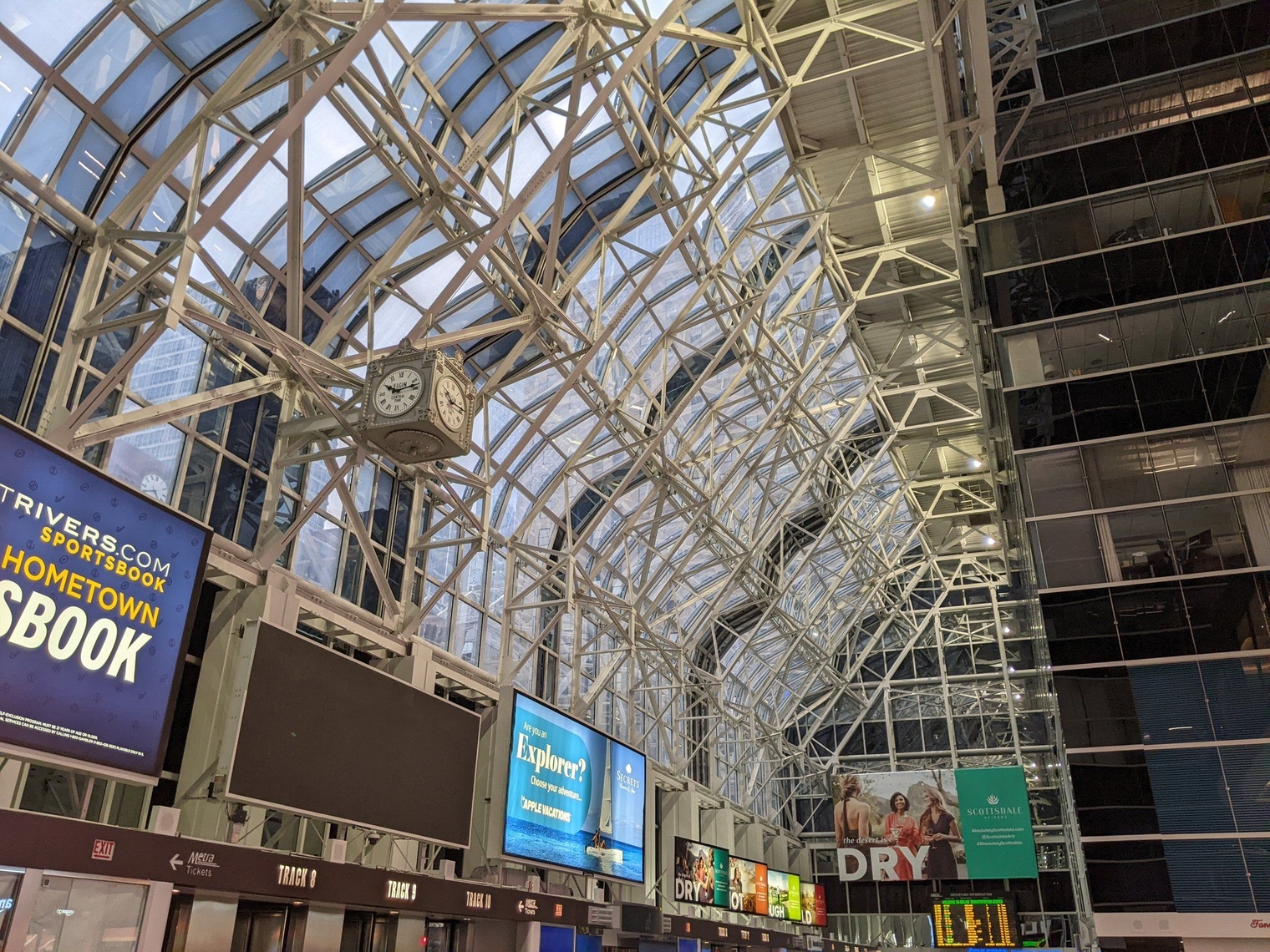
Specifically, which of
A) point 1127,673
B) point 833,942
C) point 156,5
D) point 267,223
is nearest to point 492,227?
point 267,223

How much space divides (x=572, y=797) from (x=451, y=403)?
9657 mm

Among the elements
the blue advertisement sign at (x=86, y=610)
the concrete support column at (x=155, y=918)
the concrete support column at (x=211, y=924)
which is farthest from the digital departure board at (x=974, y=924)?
the blue advertisement sign at (x=86, y=610)

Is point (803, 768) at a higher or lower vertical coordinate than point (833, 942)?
higher

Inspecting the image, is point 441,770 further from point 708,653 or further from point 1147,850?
point 708,653

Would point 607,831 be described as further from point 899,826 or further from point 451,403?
point 899,826

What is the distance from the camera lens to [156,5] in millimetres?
10391

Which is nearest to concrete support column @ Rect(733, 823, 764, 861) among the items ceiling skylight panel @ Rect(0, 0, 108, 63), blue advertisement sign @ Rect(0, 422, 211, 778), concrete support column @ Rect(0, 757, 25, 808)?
blue advertisement sign @ Rect(0, 422, 211, 778)

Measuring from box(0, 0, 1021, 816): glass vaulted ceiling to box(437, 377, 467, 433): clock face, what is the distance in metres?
1.64

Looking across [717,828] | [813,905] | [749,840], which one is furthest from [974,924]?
[717,828]

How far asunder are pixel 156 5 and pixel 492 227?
13.4ft

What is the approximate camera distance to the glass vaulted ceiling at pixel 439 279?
10266 millimetres

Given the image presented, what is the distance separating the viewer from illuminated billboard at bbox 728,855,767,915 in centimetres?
2684

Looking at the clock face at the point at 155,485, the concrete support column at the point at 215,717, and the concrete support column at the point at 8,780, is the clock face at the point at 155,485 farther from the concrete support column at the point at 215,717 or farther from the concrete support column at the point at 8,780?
the concrete support column at the point at 8,780

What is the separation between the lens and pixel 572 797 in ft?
58.6
